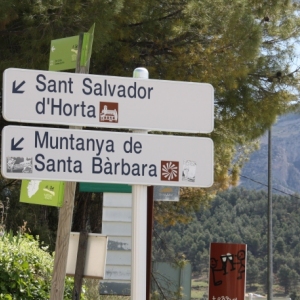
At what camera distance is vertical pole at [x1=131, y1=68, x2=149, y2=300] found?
3514 mm

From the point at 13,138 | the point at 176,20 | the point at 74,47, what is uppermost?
the point at 176,20

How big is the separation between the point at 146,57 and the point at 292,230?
119 ft

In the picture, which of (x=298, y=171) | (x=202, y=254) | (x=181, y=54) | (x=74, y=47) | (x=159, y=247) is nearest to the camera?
(x=74, y=47)

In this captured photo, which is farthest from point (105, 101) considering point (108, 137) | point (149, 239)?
point (149, 239)

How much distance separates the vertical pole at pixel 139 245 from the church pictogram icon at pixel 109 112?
0.15 meters

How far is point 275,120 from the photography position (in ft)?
46.4

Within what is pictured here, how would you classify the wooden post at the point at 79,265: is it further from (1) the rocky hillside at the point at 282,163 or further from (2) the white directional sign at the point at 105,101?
(1) the rocky hillside at the point at 282,163

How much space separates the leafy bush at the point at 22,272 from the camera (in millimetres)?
8094

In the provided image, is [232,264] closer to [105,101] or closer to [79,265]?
[79,265]

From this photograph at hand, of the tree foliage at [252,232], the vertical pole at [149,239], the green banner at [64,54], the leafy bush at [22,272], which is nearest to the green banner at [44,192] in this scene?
the green banner at [64,54]

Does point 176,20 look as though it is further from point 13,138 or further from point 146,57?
point 13,138

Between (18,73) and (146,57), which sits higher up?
(146,57)

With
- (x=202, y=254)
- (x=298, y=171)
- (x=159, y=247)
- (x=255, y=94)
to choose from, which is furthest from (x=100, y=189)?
(x=298, y=171)

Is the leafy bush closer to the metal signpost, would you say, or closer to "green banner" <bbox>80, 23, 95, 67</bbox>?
"green banner" <bbox>80, 23, 95, 67</bbox>
